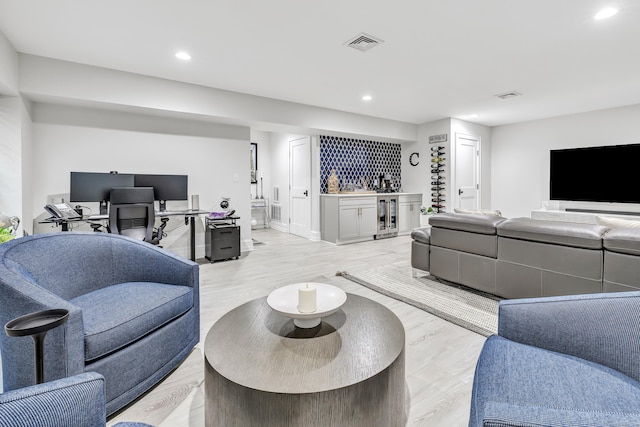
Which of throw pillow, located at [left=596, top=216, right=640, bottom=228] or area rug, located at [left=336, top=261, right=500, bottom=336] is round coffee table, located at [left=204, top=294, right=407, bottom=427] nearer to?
area rug, located at [left=336, top=261, right=500, bottom=336]

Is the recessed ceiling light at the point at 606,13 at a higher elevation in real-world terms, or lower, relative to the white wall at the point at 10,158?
higher

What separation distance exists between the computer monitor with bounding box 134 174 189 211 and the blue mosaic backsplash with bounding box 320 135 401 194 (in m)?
2.73

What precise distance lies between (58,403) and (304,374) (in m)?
0.69

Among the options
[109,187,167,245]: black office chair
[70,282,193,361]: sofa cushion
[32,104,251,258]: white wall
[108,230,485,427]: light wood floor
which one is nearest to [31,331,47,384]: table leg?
[70,282,193,361]: sofa cushion

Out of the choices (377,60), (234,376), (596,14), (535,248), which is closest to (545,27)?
(596,14)

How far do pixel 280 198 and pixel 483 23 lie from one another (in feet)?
18.3

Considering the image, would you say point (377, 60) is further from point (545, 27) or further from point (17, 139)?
point (17, 139)

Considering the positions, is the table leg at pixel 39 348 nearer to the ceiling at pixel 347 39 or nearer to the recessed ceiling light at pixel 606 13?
the ceiling at pixel 347 39

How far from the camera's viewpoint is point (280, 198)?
7617 millimetres

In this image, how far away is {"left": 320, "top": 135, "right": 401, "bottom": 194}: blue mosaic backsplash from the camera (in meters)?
6.43

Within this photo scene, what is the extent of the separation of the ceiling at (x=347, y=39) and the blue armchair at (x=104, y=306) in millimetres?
1956

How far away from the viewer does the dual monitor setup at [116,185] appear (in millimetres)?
3789

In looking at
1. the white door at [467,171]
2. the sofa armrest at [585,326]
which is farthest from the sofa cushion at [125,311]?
the white door at [467,171]

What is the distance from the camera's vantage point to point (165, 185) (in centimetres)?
437
